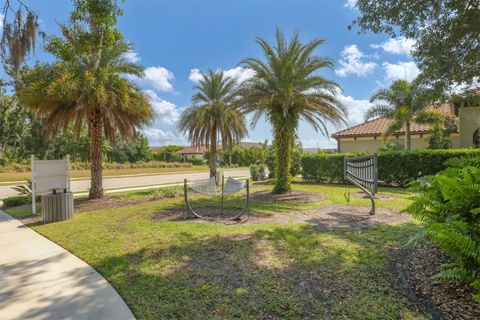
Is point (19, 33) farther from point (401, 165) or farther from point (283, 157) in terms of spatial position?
point (401, 165)

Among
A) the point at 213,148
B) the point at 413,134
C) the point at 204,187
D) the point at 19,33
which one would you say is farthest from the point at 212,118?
the point at 413,134

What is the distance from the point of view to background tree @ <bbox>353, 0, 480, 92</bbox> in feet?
21.2

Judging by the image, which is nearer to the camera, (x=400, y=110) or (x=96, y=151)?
(x=96, y=151)

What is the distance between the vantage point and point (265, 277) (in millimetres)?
4012

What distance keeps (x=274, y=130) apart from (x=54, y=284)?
31.6ft

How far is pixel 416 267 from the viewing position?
4.16 m

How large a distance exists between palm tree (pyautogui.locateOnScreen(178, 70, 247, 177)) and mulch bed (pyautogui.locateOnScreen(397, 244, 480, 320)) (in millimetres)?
12809

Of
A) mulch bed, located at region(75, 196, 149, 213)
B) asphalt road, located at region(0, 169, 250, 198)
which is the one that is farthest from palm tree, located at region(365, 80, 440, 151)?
mulch bed, located at region(75, 196, 149, 213)

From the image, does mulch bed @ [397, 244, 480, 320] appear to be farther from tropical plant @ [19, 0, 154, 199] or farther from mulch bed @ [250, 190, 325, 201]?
tropical plant @ [19, 0, 154, 199]

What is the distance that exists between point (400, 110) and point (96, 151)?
1793 cm

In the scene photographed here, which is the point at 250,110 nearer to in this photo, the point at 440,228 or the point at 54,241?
the point at 54,241

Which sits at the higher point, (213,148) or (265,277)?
(213,148)

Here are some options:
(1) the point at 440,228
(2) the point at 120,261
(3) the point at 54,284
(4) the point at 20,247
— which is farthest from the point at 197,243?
(1) the point at 440,228

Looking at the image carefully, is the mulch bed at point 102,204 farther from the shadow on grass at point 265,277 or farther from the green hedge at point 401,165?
the green hedge at point 401,165
